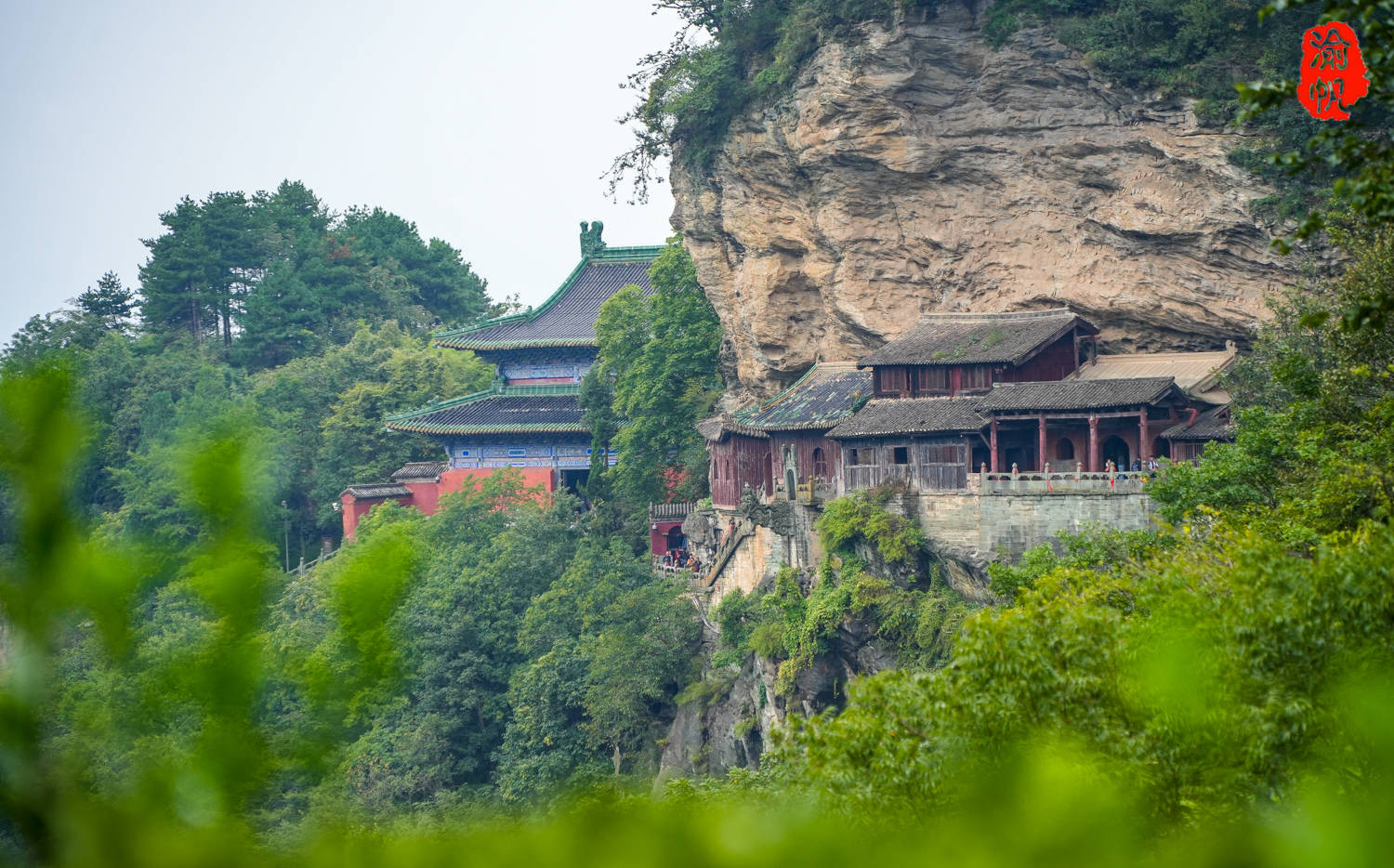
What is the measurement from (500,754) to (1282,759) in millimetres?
22007

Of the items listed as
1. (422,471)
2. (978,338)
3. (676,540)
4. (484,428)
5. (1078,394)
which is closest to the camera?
(1078,394)

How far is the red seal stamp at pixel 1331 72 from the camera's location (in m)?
19.8

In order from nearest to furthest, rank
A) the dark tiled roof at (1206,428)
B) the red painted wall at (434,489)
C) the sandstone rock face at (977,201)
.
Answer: the dark tiled roof at (1206,428)
the sandstone rock face at (977,201)
the red painted wall at (434,489)

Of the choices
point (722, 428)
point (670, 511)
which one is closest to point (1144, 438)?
point (722, 428)

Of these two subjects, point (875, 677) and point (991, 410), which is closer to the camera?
point (875, 677)

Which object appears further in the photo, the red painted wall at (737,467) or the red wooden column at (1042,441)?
the red painted wall at (737,467)

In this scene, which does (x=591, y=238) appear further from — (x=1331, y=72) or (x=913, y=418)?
(x=1331, y=72)

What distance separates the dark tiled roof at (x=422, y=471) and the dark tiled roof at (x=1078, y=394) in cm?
2158

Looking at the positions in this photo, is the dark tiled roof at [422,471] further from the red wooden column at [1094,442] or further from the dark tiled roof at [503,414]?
the red wooden column at [1094,442]

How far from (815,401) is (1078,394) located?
269 inches

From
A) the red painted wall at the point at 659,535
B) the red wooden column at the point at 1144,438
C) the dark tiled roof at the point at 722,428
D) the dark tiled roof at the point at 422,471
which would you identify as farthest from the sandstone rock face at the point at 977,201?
the dark tiled roof at the point at 422,471

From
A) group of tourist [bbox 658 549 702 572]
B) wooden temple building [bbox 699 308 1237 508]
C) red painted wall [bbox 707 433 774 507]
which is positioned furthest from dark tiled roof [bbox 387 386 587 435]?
wooden temple building [bbox 699 308 1237 508]

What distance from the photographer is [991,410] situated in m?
23.8

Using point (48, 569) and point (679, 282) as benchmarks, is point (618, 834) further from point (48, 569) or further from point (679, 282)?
point (679, 282)
